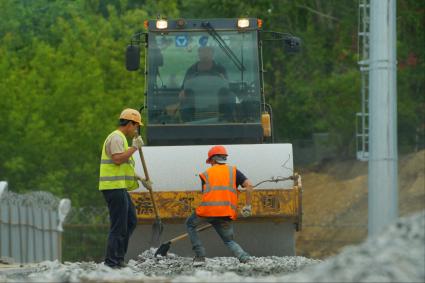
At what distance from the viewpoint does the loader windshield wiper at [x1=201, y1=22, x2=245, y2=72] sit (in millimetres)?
20998

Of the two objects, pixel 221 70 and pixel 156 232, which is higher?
pixel 221 70

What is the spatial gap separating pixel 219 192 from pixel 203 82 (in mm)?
3652

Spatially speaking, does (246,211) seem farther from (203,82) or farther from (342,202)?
(342,202)

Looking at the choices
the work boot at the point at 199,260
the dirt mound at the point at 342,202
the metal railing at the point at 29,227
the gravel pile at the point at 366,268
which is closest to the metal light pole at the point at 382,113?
the gravel pile at the point at 366,268

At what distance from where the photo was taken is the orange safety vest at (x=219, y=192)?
57.6ft

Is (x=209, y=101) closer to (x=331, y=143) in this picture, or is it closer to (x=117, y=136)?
(x=117, y=136)

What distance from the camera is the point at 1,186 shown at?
2581 cm

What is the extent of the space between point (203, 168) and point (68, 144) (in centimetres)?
1888

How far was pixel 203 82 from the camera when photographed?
20875mm

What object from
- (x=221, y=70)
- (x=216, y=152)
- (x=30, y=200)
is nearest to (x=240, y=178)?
(x=216, y=152)

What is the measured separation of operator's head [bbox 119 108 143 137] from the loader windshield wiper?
4758 millimetres

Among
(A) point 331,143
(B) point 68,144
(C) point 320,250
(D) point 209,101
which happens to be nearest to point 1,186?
(D) point 209,101

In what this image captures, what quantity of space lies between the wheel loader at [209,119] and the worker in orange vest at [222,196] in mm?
1171

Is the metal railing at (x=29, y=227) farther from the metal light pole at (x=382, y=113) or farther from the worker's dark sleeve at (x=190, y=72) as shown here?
the metal light pole at (x=382, y=113)
